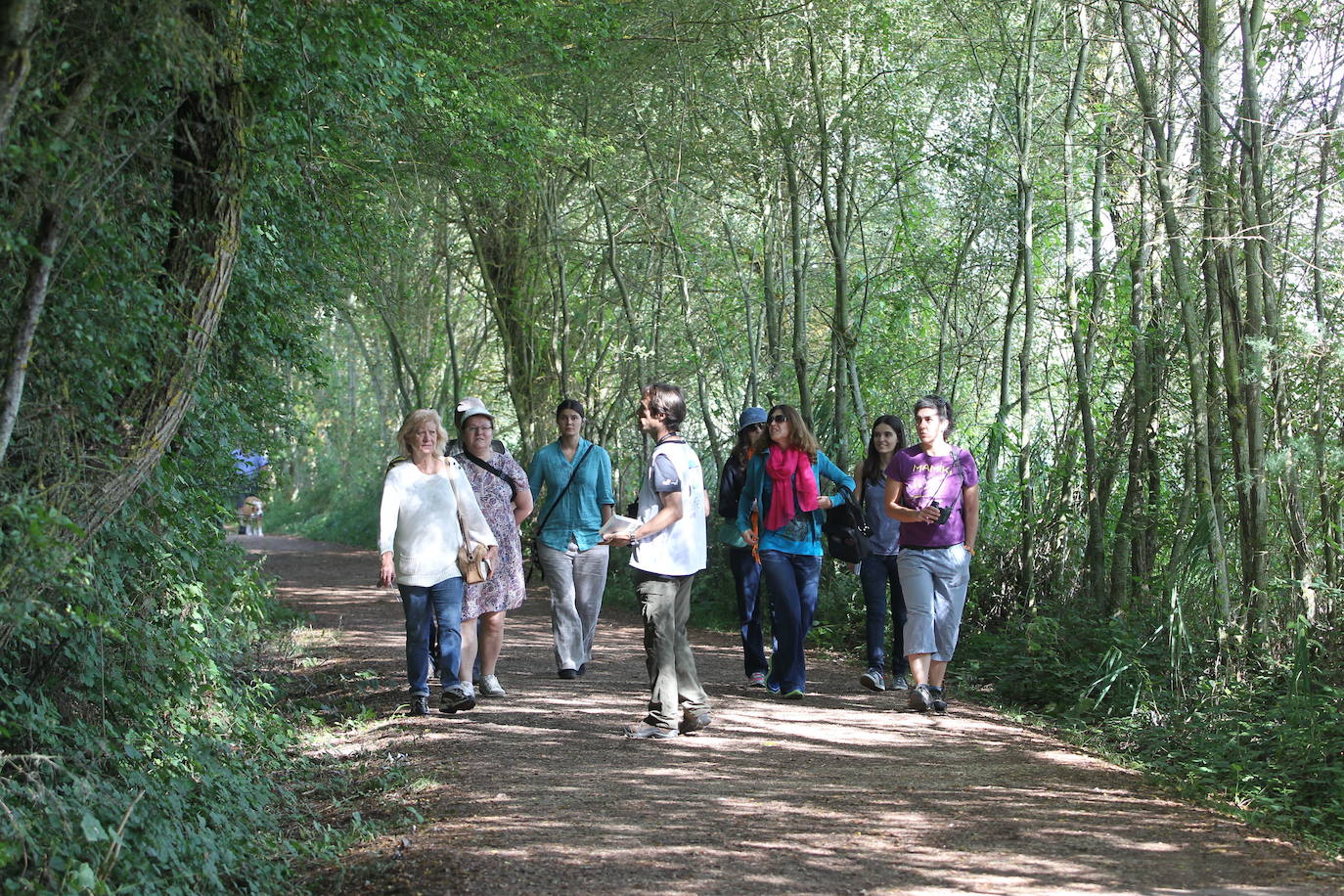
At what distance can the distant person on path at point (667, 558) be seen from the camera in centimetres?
705

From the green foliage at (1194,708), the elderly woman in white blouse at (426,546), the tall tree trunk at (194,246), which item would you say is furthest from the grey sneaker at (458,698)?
the green foliage at (1194,708)

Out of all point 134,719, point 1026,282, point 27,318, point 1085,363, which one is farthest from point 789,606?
point 27,318

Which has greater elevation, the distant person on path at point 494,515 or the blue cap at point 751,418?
the blue cap at point 751,418

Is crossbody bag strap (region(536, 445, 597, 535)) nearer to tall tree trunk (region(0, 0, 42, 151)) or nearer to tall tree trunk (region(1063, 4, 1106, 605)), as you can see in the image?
tall tree trunk (region(1063, 4, 1106, 605))

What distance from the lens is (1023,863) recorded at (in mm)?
4742

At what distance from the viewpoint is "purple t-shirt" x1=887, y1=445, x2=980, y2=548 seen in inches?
319

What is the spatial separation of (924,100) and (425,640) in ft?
28.9

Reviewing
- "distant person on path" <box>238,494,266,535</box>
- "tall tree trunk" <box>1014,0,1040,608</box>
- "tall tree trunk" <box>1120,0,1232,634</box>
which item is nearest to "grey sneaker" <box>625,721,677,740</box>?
"tall tree trunk" <box>1120,0,1232,634</box>

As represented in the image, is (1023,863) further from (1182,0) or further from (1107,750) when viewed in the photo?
(1182,0)

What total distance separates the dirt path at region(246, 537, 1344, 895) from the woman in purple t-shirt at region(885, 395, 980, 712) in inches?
14.1

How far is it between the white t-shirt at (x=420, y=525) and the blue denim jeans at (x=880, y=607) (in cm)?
306

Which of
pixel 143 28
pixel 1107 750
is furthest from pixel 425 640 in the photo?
pixel 143 28

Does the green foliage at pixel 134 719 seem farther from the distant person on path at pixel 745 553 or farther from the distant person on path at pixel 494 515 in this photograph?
the distant person on path at pixel 745 553

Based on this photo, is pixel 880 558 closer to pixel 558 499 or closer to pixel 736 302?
pixel 558 499
